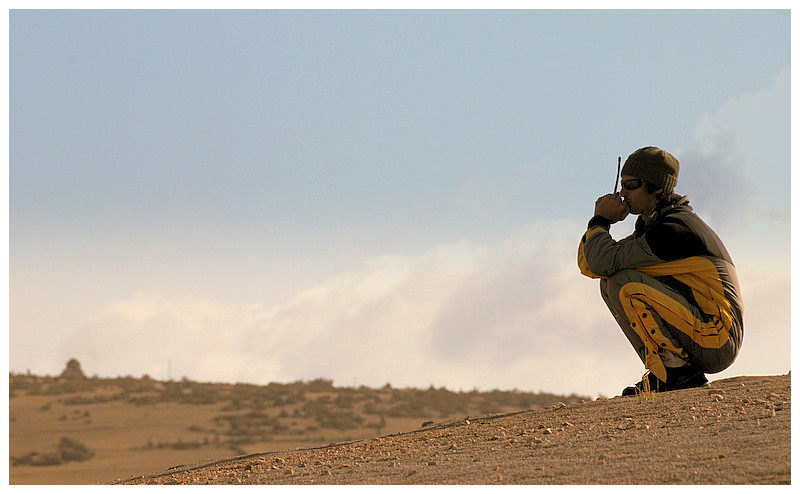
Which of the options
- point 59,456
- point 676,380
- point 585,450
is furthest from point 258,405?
point 585,450

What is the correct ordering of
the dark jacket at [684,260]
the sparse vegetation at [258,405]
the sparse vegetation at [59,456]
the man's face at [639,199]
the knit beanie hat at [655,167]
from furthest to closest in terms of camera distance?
the sparse vegetation at [258,405] < the sparse vegetation at [59,456] < the man's face at [639,199] < the knit beanie hat at [655,167] < the dark jacket at [684,260]

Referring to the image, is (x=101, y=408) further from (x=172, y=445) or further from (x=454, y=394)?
(x=454, y=394)

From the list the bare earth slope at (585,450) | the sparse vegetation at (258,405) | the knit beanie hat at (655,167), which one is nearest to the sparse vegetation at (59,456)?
the sparse vegetation at (258,405)

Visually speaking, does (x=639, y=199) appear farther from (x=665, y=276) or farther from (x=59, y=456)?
(x=59, y=456)

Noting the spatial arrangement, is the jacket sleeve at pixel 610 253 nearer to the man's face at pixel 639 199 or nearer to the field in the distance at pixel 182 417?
the man's face at pixel 639 199

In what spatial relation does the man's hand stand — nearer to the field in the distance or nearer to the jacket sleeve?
the jacket sleeve

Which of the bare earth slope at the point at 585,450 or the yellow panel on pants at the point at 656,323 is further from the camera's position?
the yellow panel on pants at the point at 656,323

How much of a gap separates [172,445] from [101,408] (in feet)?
18.0

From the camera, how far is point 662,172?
22.1 feet

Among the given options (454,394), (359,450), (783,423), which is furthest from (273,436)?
(783,423)

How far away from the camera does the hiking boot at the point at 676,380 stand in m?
6.87

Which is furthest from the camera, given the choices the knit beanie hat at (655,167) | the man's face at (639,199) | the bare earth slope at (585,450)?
the man's face at (639,199)

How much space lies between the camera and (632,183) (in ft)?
22.5

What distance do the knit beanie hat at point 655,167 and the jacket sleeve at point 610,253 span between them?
21.1 inches
